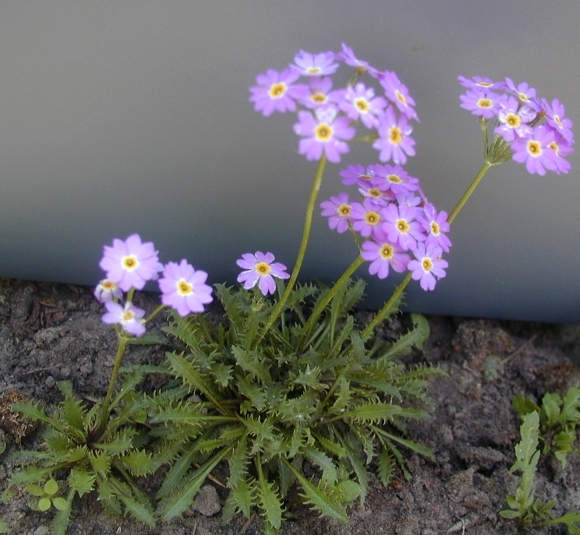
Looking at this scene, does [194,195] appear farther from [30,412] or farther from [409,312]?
[409,312]

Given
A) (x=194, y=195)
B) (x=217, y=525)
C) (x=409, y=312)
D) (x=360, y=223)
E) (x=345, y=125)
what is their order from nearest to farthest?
(x=345, y=125)
(x=360, y=223)
(x=217, y=525)
(x=194, y=195)
(x=409, y=312)

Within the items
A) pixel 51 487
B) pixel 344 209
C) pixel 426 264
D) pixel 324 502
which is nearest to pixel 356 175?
pixel 344 209

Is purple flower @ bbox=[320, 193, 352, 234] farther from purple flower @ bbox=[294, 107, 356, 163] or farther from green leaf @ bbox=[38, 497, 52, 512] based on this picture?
green leaf @ bbox=[38, 497, 52, 512]

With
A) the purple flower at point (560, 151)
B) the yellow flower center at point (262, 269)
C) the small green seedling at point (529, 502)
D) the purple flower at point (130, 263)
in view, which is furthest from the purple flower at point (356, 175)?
the small green seedling at point (529, 502)

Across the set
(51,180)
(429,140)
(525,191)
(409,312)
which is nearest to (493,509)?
(409,312)

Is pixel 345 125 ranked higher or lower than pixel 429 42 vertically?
lower

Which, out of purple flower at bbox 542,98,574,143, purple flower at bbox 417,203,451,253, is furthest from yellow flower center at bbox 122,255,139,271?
purple flower at bbox 542,98,574,143
